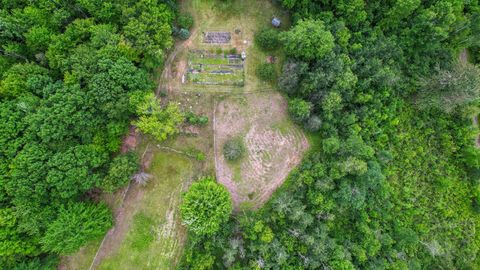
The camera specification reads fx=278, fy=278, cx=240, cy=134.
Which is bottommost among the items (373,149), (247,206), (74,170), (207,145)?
(247,206)

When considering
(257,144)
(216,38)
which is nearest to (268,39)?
(216,38)

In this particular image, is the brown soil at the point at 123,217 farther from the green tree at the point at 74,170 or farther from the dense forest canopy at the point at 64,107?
the green tree at the point at 74,170

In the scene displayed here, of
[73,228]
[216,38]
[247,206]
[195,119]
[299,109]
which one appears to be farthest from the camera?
[216,38]

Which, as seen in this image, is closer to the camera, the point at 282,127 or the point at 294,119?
the point at 294,119

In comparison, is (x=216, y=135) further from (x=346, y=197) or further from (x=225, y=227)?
(x=346, y=197)

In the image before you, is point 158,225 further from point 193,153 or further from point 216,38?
point 216,38

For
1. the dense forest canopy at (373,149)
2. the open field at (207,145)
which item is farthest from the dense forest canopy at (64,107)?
the dense forest canopy at (373,149)

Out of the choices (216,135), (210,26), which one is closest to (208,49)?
(210,26)

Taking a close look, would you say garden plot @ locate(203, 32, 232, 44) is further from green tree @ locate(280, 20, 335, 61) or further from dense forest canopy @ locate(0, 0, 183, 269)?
green tree @ locate(280, 20, 335, 61)
